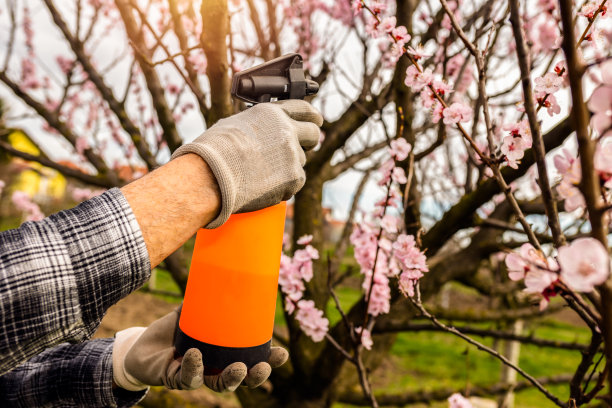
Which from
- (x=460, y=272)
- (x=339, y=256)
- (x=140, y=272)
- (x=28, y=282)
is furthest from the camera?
(x=339, y=256)

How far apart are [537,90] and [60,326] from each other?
1.19 meters

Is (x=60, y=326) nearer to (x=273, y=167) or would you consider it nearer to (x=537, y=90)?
(x=273, y=167)

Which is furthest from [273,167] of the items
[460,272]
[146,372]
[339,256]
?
[339,256]

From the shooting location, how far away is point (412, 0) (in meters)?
1.92

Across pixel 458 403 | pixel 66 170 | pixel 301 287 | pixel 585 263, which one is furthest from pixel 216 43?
pixel 66 170

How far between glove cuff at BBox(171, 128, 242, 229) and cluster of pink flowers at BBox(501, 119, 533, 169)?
27.4 inches

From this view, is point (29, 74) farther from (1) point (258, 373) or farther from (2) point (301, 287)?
(1) point (258, 373)

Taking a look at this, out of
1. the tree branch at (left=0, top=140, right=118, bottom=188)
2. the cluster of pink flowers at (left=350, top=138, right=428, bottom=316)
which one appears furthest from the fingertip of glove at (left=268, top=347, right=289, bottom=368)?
the tree branch at (left=0, top=140, right=118, bottom=188)

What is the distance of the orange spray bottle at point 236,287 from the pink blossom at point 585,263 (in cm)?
79

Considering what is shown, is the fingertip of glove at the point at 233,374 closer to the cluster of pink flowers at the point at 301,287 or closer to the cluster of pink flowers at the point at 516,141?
the cluster of pink flowers at the point at 516,141

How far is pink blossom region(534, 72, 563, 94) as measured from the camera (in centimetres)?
98

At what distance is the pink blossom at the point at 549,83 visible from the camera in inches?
38.6

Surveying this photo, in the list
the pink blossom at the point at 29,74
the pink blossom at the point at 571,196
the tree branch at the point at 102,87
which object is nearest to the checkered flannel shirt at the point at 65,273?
Result: the pink blossom at the point at 571,196

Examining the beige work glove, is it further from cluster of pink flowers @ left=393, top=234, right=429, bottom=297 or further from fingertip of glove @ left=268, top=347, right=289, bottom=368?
cluster of pink flowers @ left=393, top=234, right=429, bottom=297
